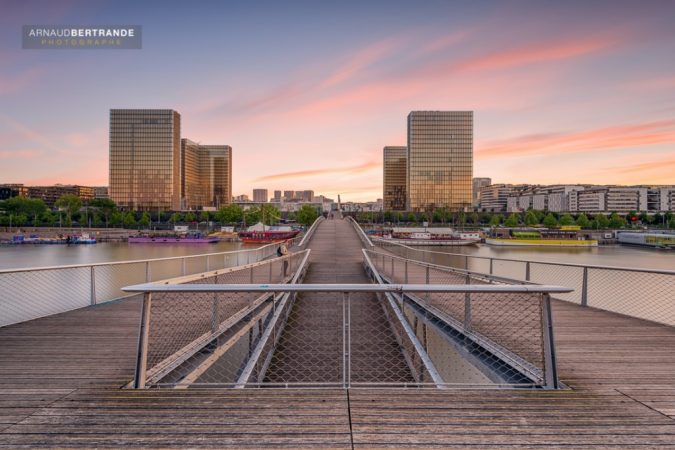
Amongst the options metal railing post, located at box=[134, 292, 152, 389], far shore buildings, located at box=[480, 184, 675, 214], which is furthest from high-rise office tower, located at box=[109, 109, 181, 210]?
far shore buildings, located at box=[480, 184, 675, 214]

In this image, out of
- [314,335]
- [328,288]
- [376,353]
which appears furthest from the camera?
[314,335]

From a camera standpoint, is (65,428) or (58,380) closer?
(65,428)

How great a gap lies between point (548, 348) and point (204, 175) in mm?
166337

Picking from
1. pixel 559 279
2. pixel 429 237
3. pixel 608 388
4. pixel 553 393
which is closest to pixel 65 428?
pixel 553 393

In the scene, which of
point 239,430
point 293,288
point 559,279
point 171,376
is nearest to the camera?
point 239,430

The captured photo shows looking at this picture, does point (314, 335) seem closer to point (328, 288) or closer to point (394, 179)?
point (328, 288)

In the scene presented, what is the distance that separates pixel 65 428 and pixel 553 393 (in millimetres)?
4301

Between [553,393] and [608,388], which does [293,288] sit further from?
[608,388]

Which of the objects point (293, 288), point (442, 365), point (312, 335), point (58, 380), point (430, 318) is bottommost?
point (442, 365)

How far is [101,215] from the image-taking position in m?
103

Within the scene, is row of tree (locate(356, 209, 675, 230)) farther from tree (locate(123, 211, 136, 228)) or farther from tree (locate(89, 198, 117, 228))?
tree (locate(89, 198, 117, 228))

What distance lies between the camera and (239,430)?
2664mm

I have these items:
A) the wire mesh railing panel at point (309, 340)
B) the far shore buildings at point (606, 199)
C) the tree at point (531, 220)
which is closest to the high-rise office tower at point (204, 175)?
the tree at point (531, 220)

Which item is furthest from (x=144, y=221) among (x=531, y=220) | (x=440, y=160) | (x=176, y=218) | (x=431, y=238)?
(x=531, y=220)
